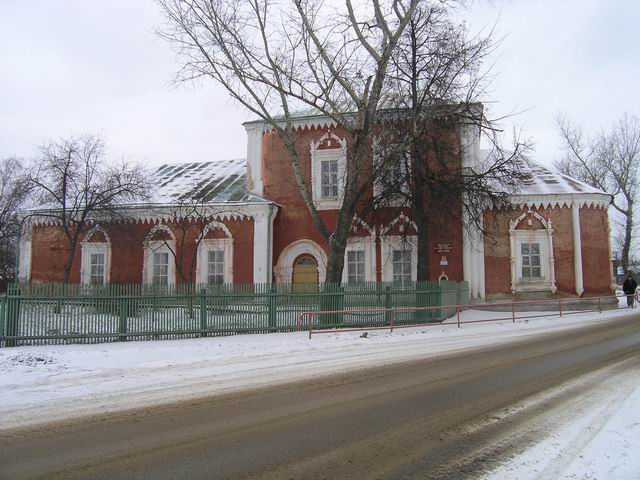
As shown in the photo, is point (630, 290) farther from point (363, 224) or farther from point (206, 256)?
point (206, 256)

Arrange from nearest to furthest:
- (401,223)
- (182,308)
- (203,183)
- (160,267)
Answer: (182,308)
(401,223)
(160,267)
(203,183)

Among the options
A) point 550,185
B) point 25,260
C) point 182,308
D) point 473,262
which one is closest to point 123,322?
point 182,308

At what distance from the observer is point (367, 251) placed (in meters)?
23.2

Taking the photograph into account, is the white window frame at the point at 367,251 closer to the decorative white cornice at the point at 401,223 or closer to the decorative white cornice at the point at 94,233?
the decorative white cornice at the point at 401,223

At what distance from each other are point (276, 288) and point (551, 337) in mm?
8316

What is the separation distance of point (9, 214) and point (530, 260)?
27732 mm

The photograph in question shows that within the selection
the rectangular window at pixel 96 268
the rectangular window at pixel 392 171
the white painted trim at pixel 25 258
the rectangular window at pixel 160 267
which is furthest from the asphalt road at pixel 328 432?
the white painted trim at pixel 25 258

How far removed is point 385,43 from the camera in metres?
18.3

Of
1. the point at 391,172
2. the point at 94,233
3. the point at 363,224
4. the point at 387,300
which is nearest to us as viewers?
the point at 387,300

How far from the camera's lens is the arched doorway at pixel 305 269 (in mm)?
23719

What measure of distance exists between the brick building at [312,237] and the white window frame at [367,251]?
46 millimetres

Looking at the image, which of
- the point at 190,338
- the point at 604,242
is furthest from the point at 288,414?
the point at 604,242

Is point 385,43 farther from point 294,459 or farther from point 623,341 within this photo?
point 294,459

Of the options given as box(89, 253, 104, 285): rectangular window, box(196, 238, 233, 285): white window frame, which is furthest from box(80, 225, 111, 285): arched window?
box(196, 238, 233, 285): white window frame
